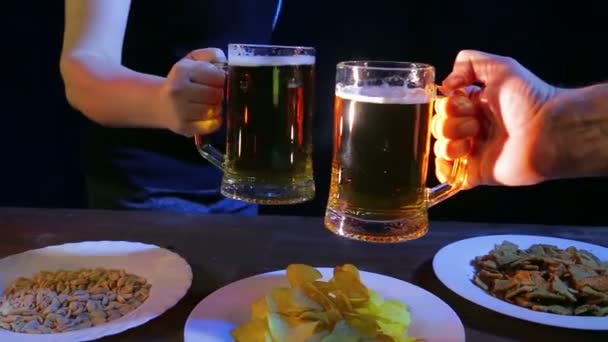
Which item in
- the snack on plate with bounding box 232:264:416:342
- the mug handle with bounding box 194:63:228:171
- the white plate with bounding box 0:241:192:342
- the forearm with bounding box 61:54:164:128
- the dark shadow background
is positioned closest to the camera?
the snack on plate with bounding box 232:264:416:342

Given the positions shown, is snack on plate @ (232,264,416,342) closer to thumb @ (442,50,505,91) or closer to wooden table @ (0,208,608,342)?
wooden table @ (0,208,608,342)

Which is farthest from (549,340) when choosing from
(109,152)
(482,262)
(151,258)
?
(109,152)

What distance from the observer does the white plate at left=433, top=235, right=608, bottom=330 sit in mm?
807

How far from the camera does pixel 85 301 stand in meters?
0.84

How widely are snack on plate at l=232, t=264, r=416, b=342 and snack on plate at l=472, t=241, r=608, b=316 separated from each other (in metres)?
0.20

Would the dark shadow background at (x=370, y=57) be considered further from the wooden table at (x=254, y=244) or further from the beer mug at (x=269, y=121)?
the beer mug at (x=269, y=121)

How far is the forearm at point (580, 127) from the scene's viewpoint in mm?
964

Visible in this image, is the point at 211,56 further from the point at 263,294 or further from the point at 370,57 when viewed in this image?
the point at 370,57

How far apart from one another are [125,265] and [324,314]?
1.22 feet

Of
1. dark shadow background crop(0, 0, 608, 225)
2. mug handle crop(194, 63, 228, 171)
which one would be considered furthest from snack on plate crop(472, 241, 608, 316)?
dark shadow background crop(0, 0, 608, 225)

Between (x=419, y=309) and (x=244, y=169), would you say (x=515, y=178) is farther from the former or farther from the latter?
(x=244, y=169)

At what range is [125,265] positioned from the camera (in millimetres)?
952

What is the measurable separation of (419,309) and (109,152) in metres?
0.88

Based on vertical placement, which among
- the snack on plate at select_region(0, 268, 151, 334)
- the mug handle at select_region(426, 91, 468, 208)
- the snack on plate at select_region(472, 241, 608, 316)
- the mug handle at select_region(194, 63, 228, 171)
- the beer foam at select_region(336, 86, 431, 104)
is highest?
the beer foam at select_region(336, 86, 431, 104)
